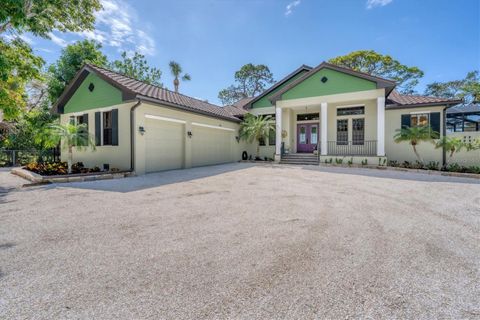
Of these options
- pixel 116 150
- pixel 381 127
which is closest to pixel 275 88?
Answer: pixel 381 127

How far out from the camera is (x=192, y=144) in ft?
41.0

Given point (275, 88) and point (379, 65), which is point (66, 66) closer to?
point (275, 88)

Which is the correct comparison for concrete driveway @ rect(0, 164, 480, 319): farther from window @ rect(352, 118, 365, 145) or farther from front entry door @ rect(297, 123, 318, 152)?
front entry door @ rect(297, 123, 318, 152)

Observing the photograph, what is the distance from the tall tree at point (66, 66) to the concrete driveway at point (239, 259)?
1256cm

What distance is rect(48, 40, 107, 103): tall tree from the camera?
47.8 ft

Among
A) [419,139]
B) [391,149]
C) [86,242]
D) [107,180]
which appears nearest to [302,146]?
[391,149]

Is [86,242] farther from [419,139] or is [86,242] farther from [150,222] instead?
[419,139]

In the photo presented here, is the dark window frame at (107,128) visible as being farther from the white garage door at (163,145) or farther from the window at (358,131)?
the window at (358,131)

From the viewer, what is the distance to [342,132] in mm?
14781

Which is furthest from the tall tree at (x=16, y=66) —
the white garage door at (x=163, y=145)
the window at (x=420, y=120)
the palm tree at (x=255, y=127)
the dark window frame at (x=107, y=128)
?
the window at (x=420, y=120)

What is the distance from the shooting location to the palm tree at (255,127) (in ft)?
50.2

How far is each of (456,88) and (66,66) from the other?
39534mm

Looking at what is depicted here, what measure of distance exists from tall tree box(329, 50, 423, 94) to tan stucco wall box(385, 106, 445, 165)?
12.2 metres

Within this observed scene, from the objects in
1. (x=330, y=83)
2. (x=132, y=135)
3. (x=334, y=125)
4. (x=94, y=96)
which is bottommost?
(x=132, y=135)
